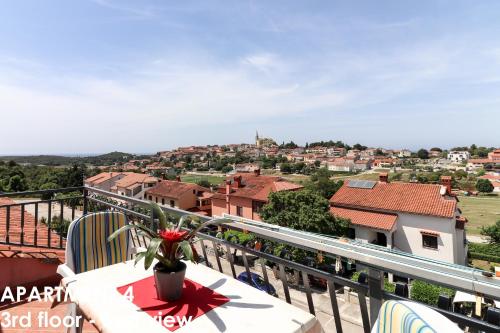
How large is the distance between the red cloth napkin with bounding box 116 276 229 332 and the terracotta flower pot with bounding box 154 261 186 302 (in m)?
0.02

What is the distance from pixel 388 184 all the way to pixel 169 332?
23303 millimetres

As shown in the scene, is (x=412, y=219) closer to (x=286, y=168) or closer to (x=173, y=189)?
(x=173, y=189)

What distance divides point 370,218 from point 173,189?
23.9 meters

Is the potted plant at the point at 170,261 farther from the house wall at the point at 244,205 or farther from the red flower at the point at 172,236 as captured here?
the house wall at the point at 244,205

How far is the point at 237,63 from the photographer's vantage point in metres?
14.9

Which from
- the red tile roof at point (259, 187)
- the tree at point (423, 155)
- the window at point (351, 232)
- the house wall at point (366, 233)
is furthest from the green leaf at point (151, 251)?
the tree at point (423, 155)

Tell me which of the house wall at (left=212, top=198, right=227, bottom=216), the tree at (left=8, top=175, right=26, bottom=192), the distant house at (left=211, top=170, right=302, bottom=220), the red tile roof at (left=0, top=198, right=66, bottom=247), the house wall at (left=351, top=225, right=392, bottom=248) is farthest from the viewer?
the house wall at (left=212, top=198, right=227, bottom=216)

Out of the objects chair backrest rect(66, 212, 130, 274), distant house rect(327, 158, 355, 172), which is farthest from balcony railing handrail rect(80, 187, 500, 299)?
distant house rect(327, 158, 355, 172)

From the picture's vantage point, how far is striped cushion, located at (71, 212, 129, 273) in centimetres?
197

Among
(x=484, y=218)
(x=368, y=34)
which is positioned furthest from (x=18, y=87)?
(x=484, y=218)

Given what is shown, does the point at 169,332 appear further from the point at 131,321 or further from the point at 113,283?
the point at 113,283

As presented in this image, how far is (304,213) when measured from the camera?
58.1ft

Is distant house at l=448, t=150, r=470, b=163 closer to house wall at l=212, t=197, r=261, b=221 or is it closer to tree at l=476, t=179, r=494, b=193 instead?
tree at l=476, t=179, r=494, b=193

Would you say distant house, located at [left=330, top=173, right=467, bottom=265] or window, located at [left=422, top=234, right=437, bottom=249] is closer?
distant house, located at [left=330, top=173, right=467, bottom=265]
